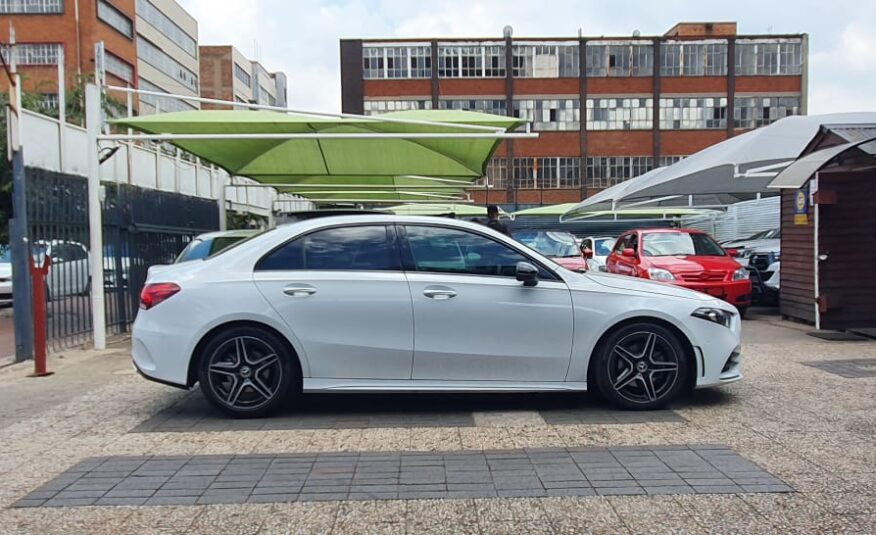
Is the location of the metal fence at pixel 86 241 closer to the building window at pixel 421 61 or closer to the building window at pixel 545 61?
the building window at pixel 421 61

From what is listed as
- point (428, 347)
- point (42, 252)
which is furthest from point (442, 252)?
point (42, 252)

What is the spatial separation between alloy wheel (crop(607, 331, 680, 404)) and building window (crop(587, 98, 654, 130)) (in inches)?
1730

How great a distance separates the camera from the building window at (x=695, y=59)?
47375mm

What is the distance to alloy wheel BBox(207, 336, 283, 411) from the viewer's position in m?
5.40

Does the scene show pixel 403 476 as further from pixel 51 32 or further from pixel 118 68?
pixel 118 68

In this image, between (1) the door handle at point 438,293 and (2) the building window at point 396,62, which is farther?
(2) the building window at point 396,62

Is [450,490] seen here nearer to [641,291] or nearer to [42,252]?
[641,291]

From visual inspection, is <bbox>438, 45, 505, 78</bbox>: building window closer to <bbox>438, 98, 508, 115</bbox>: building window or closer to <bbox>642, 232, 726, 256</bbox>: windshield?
<bbox>438, 98, 508, 115</bbox>: building window

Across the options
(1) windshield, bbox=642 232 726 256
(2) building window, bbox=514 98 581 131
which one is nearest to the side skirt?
(1) windshield, bbox=642 232 726 256

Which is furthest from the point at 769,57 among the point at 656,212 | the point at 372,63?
the point at 372,63

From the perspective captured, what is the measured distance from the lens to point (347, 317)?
539 centimetres

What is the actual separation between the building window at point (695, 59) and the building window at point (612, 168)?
6.43 meters

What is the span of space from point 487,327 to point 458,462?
1.26 meters

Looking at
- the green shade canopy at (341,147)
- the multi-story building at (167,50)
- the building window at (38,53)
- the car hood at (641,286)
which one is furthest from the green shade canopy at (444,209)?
the building window at (38,53)
